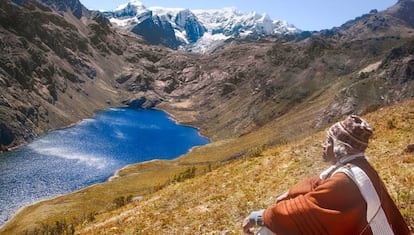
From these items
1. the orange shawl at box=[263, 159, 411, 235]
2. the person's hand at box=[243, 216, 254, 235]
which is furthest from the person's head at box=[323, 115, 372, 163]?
the person's hand at box=[243, 216, 254, 235]

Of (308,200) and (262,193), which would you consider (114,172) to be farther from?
(308,200)

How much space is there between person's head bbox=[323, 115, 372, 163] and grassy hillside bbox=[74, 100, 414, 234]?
8.21 meters

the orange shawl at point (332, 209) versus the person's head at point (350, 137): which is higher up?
the person's head at point (350, 137)

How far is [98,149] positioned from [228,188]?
17672 cm

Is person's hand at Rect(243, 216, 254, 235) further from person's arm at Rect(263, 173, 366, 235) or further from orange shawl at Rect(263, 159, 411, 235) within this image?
person's arm at Rect(263, 173, 366, 235)

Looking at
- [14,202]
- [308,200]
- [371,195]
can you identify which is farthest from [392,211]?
[14,202]

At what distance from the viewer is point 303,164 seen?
29.0 metres

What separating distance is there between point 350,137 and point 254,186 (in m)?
18.9

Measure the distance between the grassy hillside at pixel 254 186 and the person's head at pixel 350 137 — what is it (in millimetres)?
8206

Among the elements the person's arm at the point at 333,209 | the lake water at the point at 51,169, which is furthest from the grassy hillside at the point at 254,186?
the lake water at the point at 51,169

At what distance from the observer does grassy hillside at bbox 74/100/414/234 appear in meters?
21.0

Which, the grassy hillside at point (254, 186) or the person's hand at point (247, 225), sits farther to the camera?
the grassy hillside at point (254, 186)

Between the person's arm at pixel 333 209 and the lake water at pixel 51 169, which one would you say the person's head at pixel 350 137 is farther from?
the lake water at pixel 51 169

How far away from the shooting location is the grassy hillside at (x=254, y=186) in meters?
21.0
